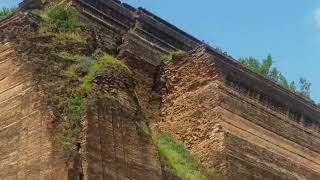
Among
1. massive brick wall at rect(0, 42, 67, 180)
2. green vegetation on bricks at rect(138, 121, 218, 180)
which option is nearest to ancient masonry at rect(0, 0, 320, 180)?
massive brick wall at rect(0, 42, 67, 180)

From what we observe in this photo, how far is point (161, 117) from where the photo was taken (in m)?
14.9

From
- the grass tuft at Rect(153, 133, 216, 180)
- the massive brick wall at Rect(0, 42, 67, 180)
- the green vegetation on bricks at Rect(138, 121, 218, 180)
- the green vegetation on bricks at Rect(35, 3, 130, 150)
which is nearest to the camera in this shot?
the massive brick wall at Rect(0, 42, 67, 180)

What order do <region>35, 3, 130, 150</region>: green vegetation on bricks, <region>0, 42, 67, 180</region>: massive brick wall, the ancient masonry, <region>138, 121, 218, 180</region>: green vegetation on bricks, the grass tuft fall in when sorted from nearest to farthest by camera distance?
1. <region>0, 42, 67, 180</region>: massive brick wall
2. the ancient masonry
3. <region>35, 3, 130, 150</region>: green vegetation on bricks
4. <region>138, 121, 218, 180</region>: green vegetation on bricks
5. the grass tuft

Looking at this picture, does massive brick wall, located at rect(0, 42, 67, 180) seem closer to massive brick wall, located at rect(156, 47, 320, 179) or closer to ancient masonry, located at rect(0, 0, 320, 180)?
ancient masonry, located at rect(0, 0, 320, 180)

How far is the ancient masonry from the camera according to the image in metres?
11.3

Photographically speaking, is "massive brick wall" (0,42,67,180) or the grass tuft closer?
"massive brick wall" (0,42,67,180)

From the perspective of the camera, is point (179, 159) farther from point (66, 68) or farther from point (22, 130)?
point (22, 130)

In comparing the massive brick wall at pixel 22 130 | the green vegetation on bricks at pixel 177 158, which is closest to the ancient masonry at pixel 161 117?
the massive brick wall at pixel 22 130

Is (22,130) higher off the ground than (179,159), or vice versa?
(179,159)

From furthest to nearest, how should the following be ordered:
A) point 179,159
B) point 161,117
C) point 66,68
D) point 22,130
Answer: point 161,117
point 179,159
point 66,68
point 22,130

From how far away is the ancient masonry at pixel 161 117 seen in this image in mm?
11312

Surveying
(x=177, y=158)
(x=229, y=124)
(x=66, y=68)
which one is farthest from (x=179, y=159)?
(x=66, y=68)

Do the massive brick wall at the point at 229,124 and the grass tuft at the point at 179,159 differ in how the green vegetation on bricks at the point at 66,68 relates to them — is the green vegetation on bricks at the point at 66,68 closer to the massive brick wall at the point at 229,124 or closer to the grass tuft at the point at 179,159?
the grass tuft at the point at 179,159

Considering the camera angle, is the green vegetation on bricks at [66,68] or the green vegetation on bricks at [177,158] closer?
the green vegetation on bricks at [66,68]
